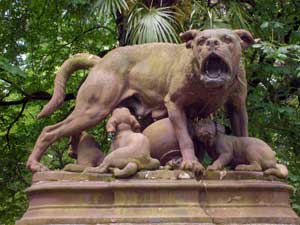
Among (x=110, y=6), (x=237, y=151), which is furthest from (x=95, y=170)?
(x=110, y=6)

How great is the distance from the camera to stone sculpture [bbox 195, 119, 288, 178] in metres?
6.84

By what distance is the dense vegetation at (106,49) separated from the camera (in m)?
10.8

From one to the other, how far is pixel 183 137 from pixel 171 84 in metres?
0.52

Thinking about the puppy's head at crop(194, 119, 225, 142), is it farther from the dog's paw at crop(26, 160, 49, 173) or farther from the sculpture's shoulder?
the dog's paw at crop(26, 160, 49, 173)

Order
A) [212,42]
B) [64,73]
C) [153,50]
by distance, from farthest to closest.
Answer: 1. [64,73]
2. [153,50]
3. [212,42]

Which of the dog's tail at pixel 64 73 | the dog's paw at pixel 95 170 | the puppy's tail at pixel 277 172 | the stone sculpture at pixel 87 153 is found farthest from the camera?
the dog's tail at pixel 64 73

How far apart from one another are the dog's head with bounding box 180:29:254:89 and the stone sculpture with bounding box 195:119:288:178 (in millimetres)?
539

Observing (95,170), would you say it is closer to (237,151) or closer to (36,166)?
(36,166)

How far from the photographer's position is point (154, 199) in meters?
6.41

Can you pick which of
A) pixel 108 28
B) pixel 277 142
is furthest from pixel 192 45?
pixel 108 28

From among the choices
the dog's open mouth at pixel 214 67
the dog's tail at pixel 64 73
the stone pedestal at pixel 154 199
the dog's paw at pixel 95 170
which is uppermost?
the dog's open mouth at pixel 214 67

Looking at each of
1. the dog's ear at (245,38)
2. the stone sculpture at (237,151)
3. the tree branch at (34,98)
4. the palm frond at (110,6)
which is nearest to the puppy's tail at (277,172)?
the stone sculpture at (237,151)

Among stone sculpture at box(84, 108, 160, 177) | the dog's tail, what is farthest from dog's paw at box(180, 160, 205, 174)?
the dog's tail

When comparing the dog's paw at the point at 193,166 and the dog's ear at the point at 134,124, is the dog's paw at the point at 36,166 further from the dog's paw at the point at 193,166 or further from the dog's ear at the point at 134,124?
the dog's paw at the point at 193,166
